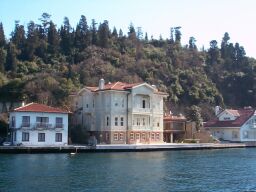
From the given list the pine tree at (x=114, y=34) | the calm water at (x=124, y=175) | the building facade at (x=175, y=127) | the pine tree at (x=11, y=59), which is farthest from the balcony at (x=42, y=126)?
the pine tree at (x=114, y=34)

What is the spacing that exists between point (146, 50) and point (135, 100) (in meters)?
50.8

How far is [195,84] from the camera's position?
111m

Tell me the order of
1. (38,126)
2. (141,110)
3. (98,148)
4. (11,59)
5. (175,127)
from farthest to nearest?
(11,59), (175,127), (141,110), (38,126), (98,148)

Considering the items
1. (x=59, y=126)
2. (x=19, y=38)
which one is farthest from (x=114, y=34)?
(x=59, y=126)

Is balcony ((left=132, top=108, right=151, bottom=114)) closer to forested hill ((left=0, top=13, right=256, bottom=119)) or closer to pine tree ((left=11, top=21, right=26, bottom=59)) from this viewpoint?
forested hill ((left=0, top=13, right=256, bottom=119))

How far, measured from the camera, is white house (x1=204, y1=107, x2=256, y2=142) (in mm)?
91875

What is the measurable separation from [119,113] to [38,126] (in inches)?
583

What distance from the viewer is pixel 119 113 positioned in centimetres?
7562

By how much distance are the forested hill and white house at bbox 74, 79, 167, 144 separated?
6665mm

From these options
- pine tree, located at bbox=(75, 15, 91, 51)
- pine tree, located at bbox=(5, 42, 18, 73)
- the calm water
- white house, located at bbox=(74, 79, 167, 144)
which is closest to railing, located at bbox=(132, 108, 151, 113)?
white house, located at bbox=(74, 79, 167, 144)

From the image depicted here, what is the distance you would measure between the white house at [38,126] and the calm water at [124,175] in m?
13.5

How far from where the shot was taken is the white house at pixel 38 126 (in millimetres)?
64438

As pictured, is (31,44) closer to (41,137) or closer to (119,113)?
(119,113)

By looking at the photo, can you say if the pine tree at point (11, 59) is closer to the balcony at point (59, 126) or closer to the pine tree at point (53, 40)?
the pine tree at point (53, 40)
